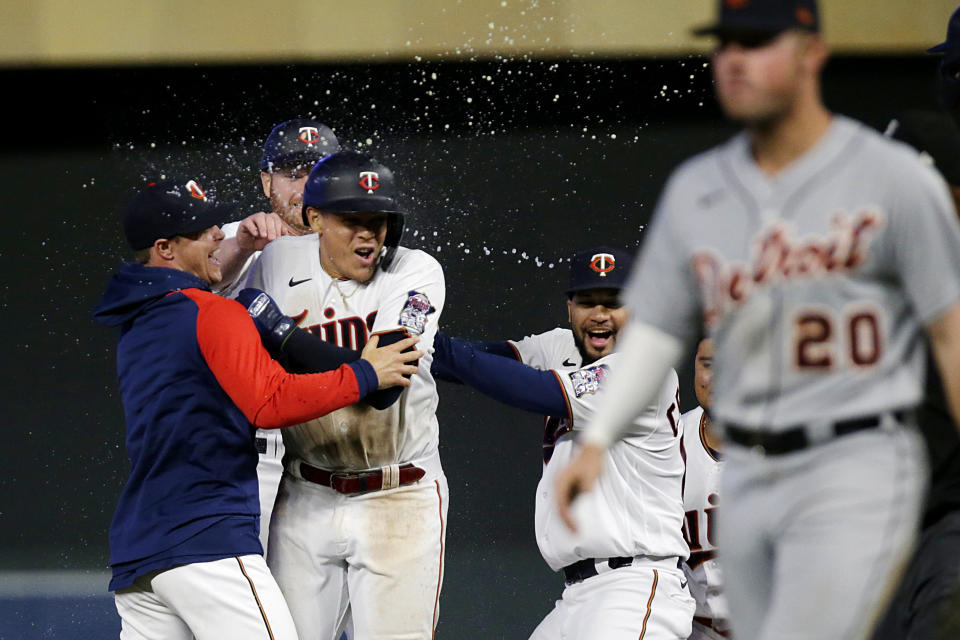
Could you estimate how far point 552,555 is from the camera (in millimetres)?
3502

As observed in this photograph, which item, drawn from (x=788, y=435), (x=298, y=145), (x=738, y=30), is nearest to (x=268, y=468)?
(x=298, y=145)

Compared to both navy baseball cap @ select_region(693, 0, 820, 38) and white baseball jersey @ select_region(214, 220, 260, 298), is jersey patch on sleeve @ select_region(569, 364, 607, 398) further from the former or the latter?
navy baseball cap @ select_region(693, 0, 820, 38)

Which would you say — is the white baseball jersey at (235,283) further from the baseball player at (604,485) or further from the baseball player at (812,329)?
the baseball player at (812,329)

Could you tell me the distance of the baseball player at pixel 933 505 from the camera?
2.29 m

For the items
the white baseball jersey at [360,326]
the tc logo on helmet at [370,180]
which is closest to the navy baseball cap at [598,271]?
the white baseball jersey at [360,326]

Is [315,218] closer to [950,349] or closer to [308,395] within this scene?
[308,395]

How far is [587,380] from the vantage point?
337 cm

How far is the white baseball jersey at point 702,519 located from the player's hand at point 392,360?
1213mm

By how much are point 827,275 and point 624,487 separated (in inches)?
71.7

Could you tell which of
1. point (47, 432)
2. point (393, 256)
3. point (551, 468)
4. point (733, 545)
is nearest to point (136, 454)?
point (393, 256)

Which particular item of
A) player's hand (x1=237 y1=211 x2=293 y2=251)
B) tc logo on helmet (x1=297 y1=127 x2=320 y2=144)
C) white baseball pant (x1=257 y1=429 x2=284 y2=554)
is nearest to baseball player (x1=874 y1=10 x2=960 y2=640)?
player's hand (x1=237 y1=211 x2=293 y2=251)

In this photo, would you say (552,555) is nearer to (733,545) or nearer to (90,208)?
(733,545)

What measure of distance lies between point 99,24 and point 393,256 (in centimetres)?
284

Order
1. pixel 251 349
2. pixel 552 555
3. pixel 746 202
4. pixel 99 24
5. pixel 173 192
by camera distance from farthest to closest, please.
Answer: pixel 99 24
pixel 552 555
pixel 173 192
pixel 251 349
pixel 746 202
